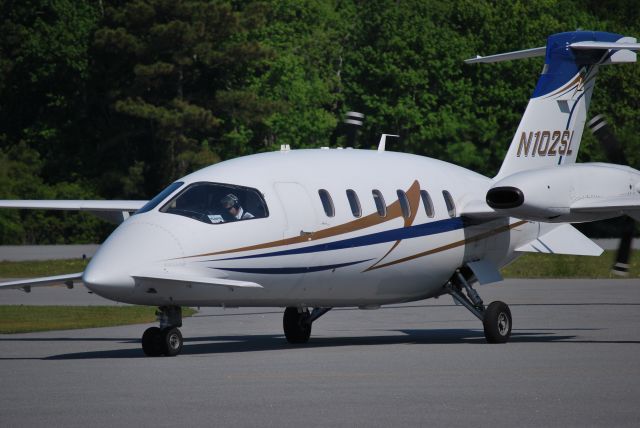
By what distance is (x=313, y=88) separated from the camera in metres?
84.0

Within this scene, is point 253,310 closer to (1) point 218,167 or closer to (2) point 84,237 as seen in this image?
(1) point 218,167

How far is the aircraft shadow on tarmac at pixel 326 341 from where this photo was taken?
70.3ft

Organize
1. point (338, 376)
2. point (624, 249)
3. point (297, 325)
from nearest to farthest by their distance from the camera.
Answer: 1. point (338, 376)
2. point (624, 249)
3. point (297, 325)

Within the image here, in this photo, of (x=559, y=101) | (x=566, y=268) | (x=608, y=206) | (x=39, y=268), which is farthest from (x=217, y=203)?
(x=39, y=268)

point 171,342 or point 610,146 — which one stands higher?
point 610,146

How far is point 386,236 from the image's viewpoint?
22.2 metres

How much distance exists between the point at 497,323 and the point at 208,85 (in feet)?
199

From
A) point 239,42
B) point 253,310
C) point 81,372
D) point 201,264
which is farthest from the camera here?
point 239,42

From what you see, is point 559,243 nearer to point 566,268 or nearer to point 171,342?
point 171,342

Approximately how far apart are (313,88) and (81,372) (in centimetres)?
6675

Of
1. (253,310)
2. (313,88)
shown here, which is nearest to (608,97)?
(313,88)

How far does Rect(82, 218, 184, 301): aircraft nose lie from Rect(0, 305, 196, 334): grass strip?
25.5ft

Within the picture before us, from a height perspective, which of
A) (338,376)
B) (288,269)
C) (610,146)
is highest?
(610,146)

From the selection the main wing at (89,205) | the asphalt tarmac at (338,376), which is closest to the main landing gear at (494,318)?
the asphalt tarmac at (338,376)
